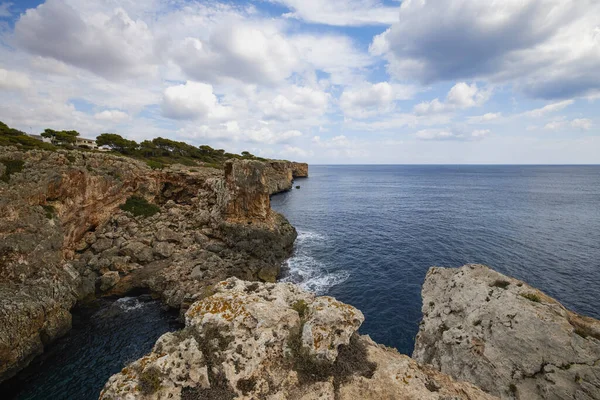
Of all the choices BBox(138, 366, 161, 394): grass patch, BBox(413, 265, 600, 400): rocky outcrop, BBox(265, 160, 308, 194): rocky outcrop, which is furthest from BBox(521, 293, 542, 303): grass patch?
BBox(265, 160, 308, 194): rocky outcrop

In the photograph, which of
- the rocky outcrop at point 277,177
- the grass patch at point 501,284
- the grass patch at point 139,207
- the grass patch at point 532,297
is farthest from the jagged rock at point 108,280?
the rocky outcrop at point 277,177

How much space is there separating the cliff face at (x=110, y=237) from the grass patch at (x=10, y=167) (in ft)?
1.42

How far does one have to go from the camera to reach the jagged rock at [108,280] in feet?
100

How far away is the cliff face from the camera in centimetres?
2366

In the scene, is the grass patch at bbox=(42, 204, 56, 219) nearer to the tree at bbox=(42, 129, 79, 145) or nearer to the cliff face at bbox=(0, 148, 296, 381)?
the cliff face at bbox=(0, 148, 296, 381)

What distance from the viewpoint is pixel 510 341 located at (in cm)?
1231

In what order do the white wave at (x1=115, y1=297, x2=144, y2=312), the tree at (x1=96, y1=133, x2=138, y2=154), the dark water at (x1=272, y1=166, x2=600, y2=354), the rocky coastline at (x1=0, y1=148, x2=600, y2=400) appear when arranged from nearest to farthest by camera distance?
the rocky coastline at (x1=0, y1=148, x2=600, y2=400)
the white wave at (x1=115, y1=297, x2=144, y2=312)
the dark water at (x1=272, y1=166, x2=600, y2=354)
the tree at (x1=96, y1=133, x2=138, y2=154)

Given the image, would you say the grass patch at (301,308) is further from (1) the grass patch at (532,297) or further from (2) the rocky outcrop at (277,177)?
(2) the rocky outcrop at (277,177)

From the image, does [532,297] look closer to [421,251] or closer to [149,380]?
[149,380]

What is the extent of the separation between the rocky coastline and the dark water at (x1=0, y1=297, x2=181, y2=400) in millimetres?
1255

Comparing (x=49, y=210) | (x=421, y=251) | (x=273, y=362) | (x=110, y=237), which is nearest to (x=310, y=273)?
(x=421, y=251)

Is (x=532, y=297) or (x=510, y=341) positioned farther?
(x=532, y=297)

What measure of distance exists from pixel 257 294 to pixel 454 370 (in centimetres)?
1029

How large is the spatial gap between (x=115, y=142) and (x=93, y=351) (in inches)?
2747
